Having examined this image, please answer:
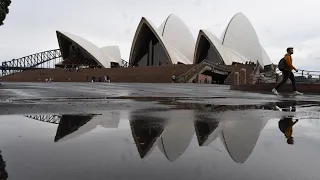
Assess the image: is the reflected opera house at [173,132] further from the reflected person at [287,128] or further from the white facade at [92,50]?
the white facade at [92,50]

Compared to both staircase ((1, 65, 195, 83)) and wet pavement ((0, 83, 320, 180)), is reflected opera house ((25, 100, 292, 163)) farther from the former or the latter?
staircase ((1, 65, 195, 83))

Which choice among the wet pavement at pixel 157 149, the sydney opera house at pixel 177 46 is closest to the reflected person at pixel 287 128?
the wet pavement at pixel 157 149

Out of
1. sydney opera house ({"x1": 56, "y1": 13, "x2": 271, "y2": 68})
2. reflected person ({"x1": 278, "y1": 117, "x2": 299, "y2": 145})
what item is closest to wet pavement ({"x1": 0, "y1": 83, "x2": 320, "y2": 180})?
reflected person ({"x1": 278, "y1": 117, "x2": 299, "y2": 145})

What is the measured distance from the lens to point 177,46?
6375 centimetres

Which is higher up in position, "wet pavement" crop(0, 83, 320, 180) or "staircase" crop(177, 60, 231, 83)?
"staircase" crop(177, 60, 231, 83)

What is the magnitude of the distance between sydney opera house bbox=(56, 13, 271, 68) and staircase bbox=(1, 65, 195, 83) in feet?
39.4

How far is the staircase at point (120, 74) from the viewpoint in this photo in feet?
140

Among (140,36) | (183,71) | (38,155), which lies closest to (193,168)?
(38,155)

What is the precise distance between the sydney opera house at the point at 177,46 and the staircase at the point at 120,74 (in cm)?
1200

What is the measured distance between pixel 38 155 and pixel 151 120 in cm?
227

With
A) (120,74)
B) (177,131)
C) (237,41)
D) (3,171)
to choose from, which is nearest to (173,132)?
(177,131)

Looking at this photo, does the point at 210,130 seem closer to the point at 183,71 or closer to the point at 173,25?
the point at 183,71

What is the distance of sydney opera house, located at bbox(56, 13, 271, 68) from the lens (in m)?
59.7

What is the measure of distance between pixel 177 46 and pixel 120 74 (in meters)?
20.1
